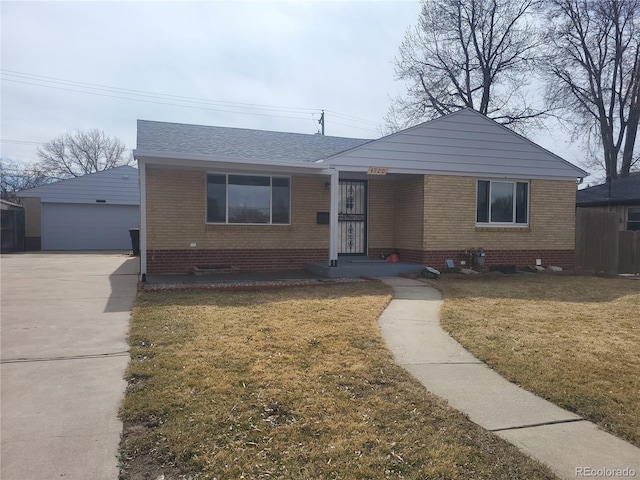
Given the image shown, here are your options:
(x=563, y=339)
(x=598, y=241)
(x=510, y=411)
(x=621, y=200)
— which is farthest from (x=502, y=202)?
(x=510, y=411)

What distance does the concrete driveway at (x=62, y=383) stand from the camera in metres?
3.05

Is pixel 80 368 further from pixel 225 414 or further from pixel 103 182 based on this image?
pixel 103 182

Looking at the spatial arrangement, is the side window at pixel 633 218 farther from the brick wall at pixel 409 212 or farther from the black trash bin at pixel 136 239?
the black trash bin at pixel 136 239

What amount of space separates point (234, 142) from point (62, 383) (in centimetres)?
990

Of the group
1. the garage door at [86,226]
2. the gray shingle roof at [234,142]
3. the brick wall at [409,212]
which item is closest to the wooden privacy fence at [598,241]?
the brick wall at [409,212]

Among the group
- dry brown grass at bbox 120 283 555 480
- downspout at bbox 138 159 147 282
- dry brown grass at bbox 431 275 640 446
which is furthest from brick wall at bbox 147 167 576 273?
dry brown grass at bbox 120 283 555 480

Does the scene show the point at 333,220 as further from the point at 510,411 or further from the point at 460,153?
the point at 510,411

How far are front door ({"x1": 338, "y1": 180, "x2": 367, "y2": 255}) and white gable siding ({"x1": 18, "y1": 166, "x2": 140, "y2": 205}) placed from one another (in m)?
16.2

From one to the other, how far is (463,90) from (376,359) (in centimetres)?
2591

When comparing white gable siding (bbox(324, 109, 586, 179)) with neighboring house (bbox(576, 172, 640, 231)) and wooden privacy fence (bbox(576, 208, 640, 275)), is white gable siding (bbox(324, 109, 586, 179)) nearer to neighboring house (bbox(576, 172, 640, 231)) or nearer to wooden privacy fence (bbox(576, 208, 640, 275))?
wooden privacy fence (bbox(576, 208, 640, 275))

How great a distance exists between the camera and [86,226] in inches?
1004

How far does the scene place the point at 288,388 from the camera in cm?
416

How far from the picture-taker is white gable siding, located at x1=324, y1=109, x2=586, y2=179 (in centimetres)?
1249

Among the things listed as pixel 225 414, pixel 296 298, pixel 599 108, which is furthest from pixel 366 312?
pixel 599 108
